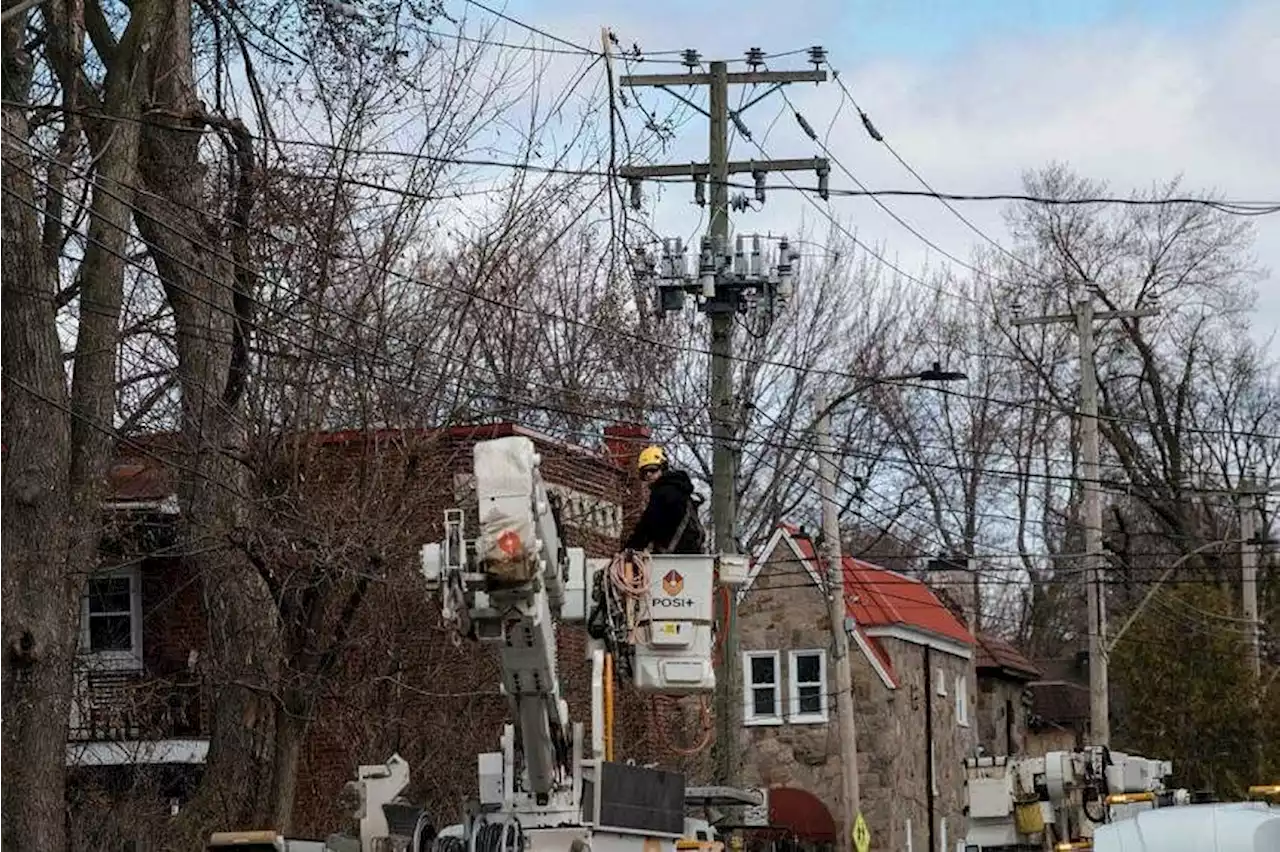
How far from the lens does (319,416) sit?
20.3m

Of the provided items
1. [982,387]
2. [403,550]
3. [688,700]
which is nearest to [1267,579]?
[982,387]

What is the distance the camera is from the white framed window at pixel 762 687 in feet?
147

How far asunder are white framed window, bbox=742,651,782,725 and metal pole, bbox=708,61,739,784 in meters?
15.7

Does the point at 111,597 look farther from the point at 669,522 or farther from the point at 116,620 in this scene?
the point at 669,522

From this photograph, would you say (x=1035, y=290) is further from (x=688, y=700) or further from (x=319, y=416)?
(x=319, y=416)

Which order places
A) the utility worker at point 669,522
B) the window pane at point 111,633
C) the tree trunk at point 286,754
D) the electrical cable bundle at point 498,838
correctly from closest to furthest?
the electrical cable bundle at point 498,838, the utility worker at point 669,522, the tree trunk at point 286,754, the window pane at point 111,633

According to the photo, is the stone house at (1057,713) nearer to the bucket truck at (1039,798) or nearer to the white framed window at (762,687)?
the white framed window at (762,687)

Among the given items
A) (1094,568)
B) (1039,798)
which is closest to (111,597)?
(1039,798)

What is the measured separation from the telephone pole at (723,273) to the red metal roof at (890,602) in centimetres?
1385

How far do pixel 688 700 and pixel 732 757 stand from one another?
15.6ft

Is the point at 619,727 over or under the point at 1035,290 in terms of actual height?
under

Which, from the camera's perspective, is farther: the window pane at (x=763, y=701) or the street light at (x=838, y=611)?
the window pane at (x=763, y=701)

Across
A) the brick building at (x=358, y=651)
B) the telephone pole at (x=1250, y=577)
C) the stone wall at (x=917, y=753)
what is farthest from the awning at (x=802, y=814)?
the brick building at (x=358, y=651)

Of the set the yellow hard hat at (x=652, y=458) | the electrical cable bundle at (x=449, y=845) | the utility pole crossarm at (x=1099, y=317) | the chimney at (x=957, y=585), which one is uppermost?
the utility pole crossarm at (x=1099, y=317)
